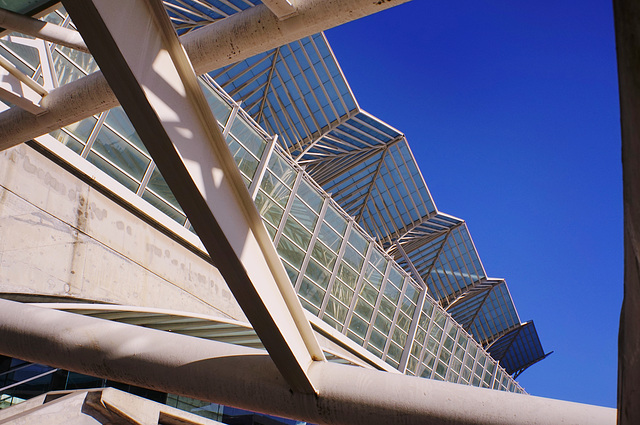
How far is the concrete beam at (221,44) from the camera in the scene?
5.22m

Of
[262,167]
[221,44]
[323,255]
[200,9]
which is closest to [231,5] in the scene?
[200,9]

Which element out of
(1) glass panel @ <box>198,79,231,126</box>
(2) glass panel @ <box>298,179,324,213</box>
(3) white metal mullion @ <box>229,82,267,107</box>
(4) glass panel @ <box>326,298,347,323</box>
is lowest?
(4) glass panel @ <box>326,298,347,323</box>

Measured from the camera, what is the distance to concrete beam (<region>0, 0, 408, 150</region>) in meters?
5.22

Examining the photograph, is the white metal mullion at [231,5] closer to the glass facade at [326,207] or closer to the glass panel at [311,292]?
the glass facade at [326,207]

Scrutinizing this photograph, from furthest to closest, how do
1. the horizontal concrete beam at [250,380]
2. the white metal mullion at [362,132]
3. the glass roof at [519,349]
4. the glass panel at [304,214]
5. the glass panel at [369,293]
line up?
the glass roof at [519,349]
the white metal mullion at [362,132]
the glass panel at [369,293]
the glass panel at [304,214]
the horizontal concrete beam at [250,380]

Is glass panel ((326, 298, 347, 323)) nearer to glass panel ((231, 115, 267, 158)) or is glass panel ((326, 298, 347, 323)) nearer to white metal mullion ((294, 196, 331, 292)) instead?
white metal mullion ((294, 196, 331, 292))

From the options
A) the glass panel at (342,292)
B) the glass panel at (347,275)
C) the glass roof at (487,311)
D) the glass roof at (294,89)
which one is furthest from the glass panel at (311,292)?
the glass roof at (487,311)

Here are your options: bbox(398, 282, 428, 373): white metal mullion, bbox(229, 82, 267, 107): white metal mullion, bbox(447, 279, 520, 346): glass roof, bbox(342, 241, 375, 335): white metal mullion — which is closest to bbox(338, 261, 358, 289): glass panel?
bbox(342, 241, 375, 335): white metal mullion

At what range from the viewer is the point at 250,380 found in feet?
12.5

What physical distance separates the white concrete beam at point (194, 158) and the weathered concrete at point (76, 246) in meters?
7.78

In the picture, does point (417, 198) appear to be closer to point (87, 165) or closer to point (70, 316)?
point (87, 165)

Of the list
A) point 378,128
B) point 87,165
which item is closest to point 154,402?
point 87,165

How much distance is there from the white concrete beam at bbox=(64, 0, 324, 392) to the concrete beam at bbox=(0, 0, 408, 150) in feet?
6.62

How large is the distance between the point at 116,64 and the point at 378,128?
1474 inches
